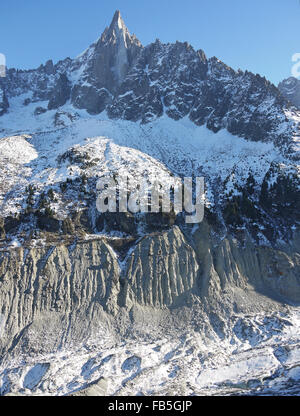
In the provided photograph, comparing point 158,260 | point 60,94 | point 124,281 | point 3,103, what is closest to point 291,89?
point 60,94

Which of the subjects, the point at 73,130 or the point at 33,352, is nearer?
the point at 33,352

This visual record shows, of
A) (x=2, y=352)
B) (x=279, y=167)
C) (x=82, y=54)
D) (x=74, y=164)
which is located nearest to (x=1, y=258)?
(x=2, y=352)

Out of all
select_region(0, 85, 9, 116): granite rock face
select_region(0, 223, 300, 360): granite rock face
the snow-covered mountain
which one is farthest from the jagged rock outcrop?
select_region(0, 85, 9, 116): granite rock face

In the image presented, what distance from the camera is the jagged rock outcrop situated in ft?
431

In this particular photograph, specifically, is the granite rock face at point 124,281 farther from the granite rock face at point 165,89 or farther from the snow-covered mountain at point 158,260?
the granite rock face at point 165,89

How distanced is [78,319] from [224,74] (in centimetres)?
9001

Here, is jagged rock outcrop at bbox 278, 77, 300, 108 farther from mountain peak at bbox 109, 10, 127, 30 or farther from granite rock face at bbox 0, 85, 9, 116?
granite rock face at bbox 0, 85, 9, 116

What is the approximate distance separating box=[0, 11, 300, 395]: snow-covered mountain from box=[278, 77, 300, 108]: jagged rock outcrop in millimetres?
36351

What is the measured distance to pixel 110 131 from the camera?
9912cm

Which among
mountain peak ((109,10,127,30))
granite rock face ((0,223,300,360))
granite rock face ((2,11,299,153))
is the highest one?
mountain peak ((109,10,127,30))

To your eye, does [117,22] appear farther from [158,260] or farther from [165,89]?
[158,260]

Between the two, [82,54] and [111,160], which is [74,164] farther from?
[82,54]

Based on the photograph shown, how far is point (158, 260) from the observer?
56.3 m

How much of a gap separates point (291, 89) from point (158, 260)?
110m
